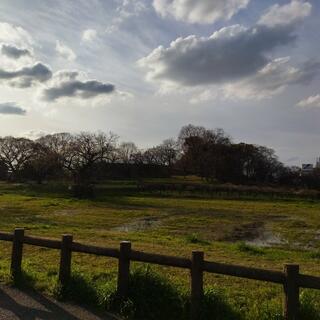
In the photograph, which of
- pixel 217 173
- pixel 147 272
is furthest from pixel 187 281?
pixel 217 173

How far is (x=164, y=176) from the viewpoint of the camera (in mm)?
134625

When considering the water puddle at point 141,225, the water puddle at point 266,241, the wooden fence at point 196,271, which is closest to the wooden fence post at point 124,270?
→ the wooden fence at point 196,271

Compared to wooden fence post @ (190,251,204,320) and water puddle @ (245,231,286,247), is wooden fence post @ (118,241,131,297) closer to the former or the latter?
wooden fence post @ (190,251,204,320)

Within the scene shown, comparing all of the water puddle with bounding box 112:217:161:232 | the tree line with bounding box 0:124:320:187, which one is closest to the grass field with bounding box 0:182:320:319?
the water puddle with bounding box 112:217:161:232

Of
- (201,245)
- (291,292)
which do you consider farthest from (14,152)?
(291,292)

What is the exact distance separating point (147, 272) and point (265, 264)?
739cm

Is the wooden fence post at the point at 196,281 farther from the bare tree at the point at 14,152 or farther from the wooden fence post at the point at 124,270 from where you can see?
the bare tree at the point at 14,152

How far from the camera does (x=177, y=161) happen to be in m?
145

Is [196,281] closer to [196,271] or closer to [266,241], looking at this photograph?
[196,271]

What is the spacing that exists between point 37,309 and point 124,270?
5.39 ft

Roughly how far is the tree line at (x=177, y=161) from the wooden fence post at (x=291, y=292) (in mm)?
92021

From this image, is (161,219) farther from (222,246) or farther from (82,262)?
(82,262)

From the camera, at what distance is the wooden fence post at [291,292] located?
25.4 ft

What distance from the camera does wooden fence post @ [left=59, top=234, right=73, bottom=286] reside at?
33.3 ft
